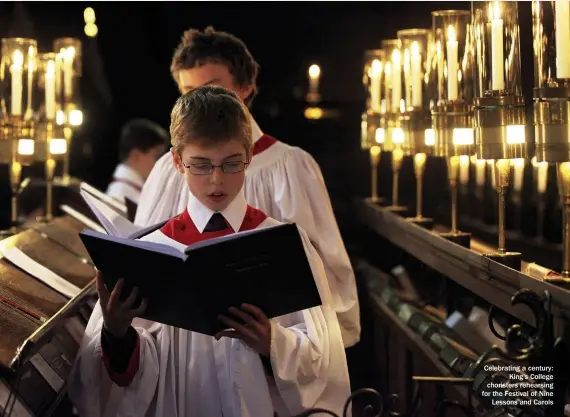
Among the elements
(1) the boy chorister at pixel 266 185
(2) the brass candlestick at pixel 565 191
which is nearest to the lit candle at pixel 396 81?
(1) the boy chorister at pixel 266 185

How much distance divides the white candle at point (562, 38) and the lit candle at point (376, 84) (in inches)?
141

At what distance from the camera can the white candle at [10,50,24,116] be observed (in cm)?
466

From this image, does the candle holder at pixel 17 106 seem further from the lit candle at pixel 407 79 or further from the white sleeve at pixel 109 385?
the white sleeve at pixel 109 385

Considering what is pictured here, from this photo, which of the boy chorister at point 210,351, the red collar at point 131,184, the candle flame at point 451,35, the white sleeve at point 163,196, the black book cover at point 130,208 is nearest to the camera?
the boy chorister at point 210,351

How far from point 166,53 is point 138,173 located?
108 inches

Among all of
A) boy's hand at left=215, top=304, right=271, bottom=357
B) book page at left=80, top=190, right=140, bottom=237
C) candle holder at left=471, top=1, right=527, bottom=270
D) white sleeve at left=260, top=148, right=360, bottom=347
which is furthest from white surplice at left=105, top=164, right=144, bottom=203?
boy's hand at left=215, top=304, right=271, bottom=357

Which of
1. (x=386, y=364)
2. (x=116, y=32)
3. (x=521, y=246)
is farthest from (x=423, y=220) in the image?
(x=116, y=32)

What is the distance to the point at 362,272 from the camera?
620 centimetres

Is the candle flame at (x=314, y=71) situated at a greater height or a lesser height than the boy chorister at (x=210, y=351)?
greater

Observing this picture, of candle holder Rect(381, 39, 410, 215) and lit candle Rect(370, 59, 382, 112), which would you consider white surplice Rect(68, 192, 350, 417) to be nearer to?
candle holder Rect(381, 39, 410, 215)

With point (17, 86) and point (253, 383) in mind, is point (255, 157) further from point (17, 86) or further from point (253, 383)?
point (17, 86)

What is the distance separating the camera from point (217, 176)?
240 centimetres

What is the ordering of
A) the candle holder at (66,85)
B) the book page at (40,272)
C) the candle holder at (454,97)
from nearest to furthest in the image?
1. the book page at (40,272)
2. the candle holder at (454,97)
3. the candle holder at (66,85)

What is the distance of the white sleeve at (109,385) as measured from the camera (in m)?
2.42
